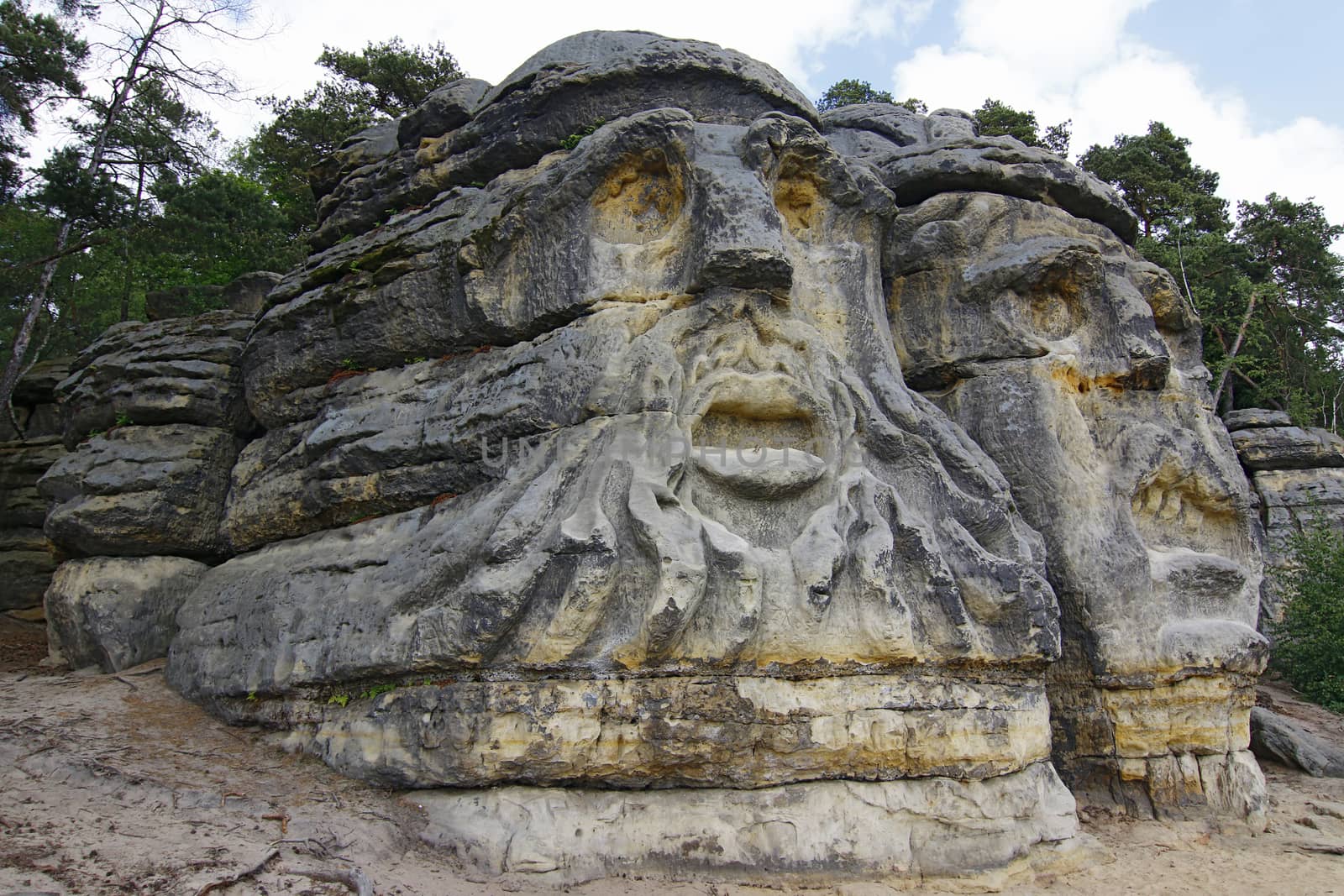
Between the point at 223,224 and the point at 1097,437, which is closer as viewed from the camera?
the point at 1097,437

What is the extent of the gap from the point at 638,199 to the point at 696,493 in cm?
269

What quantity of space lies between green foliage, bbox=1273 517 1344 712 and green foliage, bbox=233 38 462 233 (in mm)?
15826

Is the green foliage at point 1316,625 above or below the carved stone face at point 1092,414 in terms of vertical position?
below

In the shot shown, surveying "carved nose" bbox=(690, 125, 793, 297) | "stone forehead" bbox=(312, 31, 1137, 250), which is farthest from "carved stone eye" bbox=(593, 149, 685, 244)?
"stone forehead" bbox=(312, 31, 1137, 250)

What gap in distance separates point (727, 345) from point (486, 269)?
2165 mm

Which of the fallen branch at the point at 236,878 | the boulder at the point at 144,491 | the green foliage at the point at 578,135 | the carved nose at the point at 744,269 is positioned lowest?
the fallen branch at the point at 236,878

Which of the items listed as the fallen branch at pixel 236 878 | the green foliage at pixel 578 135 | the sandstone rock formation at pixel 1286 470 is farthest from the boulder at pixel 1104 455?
the sandstone rock formation at pixel 1286 470

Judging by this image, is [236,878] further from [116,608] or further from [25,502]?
[25,502]

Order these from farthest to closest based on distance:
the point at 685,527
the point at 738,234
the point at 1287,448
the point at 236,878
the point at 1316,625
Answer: the point at 1287,448 → the point at 1316,625 → the point at 738,234 → the point at 685,527 → the point at 236,878

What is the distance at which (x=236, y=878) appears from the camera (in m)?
4.37

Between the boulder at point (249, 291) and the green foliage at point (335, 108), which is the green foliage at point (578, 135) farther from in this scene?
the green foliage at point (335, 108)

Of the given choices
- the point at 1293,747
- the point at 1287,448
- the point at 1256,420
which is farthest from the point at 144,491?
the point at 1256,420

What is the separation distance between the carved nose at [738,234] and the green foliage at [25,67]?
10.3 m

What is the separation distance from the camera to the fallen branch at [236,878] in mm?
4248
